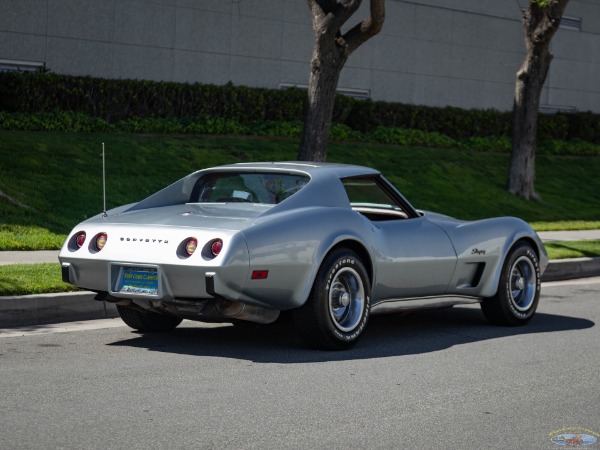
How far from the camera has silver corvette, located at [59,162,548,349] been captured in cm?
790

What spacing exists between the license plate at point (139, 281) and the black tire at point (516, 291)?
3.38 m

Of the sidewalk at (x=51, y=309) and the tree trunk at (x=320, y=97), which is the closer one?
the sidewalk at (x=51, y=309)

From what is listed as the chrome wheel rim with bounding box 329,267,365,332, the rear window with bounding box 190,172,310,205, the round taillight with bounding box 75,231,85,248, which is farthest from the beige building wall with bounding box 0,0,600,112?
the chrome wheel rim with bounding box 329,267,365,332

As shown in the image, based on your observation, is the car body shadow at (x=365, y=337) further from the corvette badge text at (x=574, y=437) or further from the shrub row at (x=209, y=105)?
the shrub row at (x=209, y=105)

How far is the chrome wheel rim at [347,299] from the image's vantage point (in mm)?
8500

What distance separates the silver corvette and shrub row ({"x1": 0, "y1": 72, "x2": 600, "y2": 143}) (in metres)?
11.7

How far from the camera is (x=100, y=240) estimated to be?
830 cm

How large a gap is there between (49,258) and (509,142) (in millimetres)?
18696

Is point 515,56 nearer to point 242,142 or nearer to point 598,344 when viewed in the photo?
point 242,142

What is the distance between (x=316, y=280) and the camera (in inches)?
326

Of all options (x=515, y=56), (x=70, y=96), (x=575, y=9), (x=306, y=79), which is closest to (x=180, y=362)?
(x=70, y=96)

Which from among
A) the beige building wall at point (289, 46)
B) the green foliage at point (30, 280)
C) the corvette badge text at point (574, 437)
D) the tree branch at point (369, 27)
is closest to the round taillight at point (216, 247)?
the green foliage at point (30, 280)

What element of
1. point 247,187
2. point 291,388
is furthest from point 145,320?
point 291,388

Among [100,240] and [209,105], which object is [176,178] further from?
[100,240]
